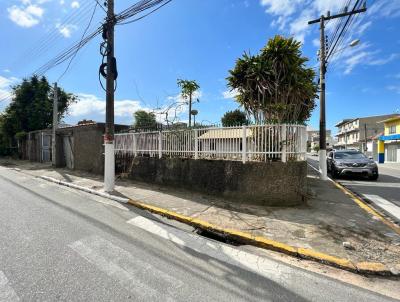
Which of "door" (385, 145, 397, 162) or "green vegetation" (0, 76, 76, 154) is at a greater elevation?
"green vegetation" (0, 76, 76, 154)

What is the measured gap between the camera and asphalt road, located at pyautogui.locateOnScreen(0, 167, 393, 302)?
8.98 feet

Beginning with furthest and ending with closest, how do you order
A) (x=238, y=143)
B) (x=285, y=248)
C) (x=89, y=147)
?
1. (x=89, y=147)
2. (x=238, y=143)
3. (x=285, y=248)

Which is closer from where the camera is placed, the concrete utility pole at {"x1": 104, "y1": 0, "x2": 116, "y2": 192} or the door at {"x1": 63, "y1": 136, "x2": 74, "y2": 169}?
the concrete utility pole at {"x1": 104, "y1": 0, "x2": 116, "y2": 192}

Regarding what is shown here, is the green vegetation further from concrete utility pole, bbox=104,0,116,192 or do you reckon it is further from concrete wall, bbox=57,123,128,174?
concrete utility pole, bbox=104,0,116,192

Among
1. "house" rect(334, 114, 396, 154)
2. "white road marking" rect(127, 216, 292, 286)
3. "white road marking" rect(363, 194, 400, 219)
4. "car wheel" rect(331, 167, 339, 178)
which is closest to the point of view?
"white road marking" rect(127, 216, 292, 286)

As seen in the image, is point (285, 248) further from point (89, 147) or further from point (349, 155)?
point (349, 155)

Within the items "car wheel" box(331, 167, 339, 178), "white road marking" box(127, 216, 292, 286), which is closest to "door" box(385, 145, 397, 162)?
"car wheel" box(331, 167, 339, 178)

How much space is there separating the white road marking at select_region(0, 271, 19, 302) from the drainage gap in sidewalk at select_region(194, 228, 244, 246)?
297 centimetres

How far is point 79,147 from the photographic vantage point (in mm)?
13523

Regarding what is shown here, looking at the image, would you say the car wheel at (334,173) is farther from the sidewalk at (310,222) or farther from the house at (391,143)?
the house at (391,143)

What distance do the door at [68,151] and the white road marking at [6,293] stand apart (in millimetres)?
12987

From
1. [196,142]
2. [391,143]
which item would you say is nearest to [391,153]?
[391,143]

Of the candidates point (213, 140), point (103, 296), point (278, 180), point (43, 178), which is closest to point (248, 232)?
point (278, 180)

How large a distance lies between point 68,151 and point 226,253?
14.9 metres
